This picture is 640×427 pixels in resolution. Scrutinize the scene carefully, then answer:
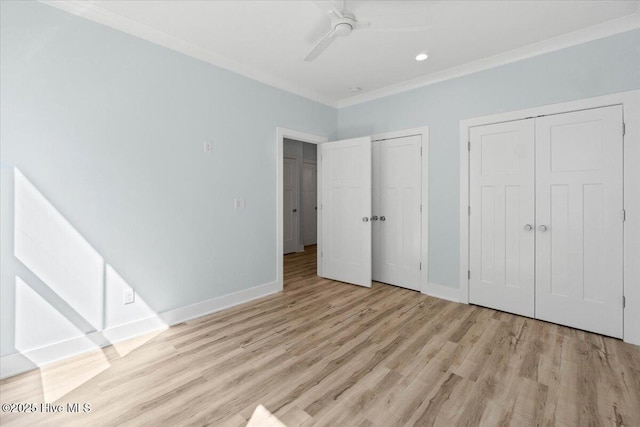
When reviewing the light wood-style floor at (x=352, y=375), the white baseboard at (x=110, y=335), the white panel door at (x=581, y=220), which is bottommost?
the light wood-style floor at (x=352, y=375)

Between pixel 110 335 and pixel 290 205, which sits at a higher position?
pixel 290 205

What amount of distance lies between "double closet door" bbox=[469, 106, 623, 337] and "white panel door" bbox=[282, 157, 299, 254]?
163 inches

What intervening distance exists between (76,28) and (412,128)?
347 centimetres

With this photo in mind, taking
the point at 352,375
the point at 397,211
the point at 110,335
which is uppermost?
the point at 397,211

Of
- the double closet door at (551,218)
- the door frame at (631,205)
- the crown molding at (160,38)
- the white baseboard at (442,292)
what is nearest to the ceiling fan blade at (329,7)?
the crown molding at (160,38)

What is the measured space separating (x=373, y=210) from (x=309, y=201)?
340 cm

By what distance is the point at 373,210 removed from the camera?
422 centimetres

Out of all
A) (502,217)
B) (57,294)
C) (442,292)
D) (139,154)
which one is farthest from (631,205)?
(57,294)

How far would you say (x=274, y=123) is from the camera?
3.70 metres

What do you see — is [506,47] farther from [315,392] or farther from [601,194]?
[315,392]

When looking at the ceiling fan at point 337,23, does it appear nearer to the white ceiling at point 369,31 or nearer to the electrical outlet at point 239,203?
the white ceiling at point 369,31

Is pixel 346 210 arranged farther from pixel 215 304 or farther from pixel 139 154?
pixel 139 154

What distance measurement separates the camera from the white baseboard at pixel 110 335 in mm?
2055

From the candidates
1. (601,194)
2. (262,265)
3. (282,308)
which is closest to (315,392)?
(282,308)
